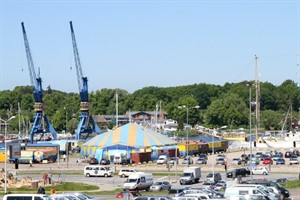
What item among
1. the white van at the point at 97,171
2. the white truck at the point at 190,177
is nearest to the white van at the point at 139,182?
the white truck at the point at 190,177

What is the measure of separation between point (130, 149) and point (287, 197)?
49.3 m

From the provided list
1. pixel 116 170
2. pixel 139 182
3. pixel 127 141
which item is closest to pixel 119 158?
pixel 127 141

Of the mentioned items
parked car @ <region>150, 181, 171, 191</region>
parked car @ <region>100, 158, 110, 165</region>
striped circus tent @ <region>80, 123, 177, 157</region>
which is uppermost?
striped circus tent @ <region>80, 123, 177, 157</region>

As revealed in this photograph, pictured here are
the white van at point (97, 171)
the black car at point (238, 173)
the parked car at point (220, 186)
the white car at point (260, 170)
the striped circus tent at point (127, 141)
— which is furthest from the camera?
the striped circus tent at point (127, 141)

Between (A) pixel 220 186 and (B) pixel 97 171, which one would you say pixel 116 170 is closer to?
(B) pixel 97 171

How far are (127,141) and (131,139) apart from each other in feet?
2.65

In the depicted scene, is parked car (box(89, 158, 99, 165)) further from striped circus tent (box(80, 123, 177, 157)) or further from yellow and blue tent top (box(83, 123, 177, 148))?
yellow and blue tent top (box(83, 123, 177, 148))

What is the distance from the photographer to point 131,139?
321ft

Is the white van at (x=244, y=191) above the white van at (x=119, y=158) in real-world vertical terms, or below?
below

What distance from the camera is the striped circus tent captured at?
96125 millimetres

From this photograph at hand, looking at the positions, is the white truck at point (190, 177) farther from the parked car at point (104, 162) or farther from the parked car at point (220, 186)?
the parked car at point (104, 162)

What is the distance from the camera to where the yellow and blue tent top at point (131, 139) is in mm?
97356

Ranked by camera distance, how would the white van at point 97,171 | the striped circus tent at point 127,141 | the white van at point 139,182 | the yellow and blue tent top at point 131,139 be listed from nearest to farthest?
1. the white van at point 139,182
2. the white van at point 97,171
3. the striped circus tent at point 127,141
4. the yellow and blue tent top at point 131,139

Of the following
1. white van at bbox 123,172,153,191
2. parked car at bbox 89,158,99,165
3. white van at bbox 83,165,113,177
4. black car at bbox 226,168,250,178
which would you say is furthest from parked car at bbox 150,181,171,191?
parked car at bbox 89,158,99,165
